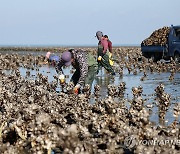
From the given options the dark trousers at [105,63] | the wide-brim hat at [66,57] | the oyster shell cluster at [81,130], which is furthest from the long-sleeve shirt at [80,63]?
the dark trousers at [105,63]

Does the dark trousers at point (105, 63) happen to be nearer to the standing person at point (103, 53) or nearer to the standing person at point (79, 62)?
the standing person at point (103, 53)

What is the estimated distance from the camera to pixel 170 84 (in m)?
13.9

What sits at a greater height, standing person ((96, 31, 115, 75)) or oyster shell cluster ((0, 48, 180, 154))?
standing person ((96, 31, 115, 75))

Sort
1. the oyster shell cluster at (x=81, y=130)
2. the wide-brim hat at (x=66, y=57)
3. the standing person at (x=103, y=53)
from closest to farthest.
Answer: the oyster shell cluster at (x=81, y=130)
the wide-brim hat at (x=66, y=57)
the standing person at (x=103, y=53)

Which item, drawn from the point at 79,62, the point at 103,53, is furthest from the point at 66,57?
the point at 103,53

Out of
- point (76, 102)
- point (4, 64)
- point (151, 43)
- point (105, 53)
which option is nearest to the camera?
point (76, 102)

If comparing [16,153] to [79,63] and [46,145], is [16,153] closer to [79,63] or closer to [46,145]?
[46,145]

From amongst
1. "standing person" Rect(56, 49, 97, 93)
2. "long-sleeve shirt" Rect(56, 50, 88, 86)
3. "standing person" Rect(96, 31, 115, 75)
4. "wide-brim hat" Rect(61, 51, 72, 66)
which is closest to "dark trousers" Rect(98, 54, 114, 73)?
"standing person" Rect(96, 31, 115, 75)

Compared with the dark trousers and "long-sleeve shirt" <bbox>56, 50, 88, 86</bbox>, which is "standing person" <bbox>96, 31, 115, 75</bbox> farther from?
"long-sleeve shirt" <bbox>56, 50, 88, 86</bbox>

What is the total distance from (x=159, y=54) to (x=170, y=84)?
11108 mm

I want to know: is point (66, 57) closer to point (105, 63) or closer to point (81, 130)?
point (81, 130)

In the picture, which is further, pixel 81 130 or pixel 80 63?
pixel 80 63

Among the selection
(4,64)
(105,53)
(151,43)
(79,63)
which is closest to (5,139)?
(79,63)

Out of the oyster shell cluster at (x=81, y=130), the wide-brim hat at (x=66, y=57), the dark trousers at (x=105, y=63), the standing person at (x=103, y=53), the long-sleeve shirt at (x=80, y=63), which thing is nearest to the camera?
the oyster shell cluster at (x=81, y=130)
